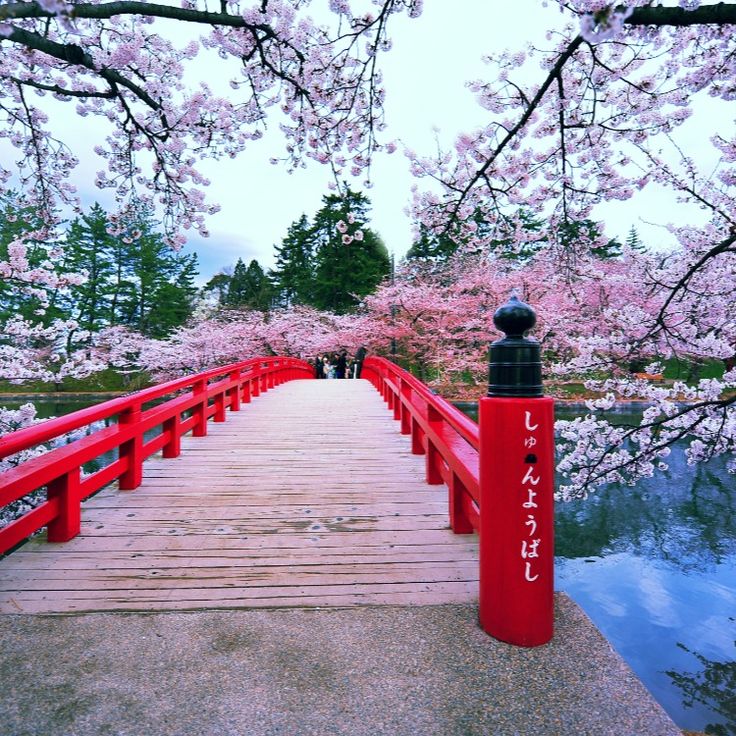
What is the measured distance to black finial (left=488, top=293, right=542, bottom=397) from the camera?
72.9 inches

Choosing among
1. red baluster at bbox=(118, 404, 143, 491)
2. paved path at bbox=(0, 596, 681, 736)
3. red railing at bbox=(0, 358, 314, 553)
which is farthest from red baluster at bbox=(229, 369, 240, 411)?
paved path at bbox=(0, 596, 681, 736)

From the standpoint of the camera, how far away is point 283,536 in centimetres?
296

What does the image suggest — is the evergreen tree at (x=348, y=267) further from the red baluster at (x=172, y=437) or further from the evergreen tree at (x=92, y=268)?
the red baluster at (x=172, y=437)

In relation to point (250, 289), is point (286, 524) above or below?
below

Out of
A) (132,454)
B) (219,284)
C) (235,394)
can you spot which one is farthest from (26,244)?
(219,284)

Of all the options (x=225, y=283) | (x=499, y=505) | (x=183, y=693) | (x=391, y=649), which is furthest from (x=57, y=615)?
(x=225, y=283)

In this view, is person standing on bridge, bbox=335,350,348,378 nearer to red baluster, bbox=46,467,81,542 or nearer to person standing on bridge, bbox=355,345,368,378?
person standing on bridge, bbox=355,345,368,378

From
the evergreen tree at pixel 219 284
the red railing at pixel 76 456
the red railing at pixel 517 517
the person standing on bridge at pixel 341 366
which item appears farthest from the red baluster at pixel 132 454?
the evergreen tree at pixel 219 284

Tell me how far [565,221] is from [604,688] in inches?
154

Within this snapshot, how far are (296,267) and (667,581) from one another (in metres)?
29.3

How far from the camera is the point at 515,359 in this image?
6.13 ft

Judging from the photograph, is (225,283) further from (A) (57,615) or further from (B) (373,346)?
(A) (57,615)

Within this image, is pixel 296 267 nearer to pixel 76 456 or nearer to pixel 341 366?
pixel 341 366

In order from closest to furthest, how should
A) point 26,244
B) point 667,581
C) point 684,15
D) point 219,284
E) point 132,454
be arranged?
point 684,15 < point 132,454 < point 667,581 < point 26,244 < point 219,284
